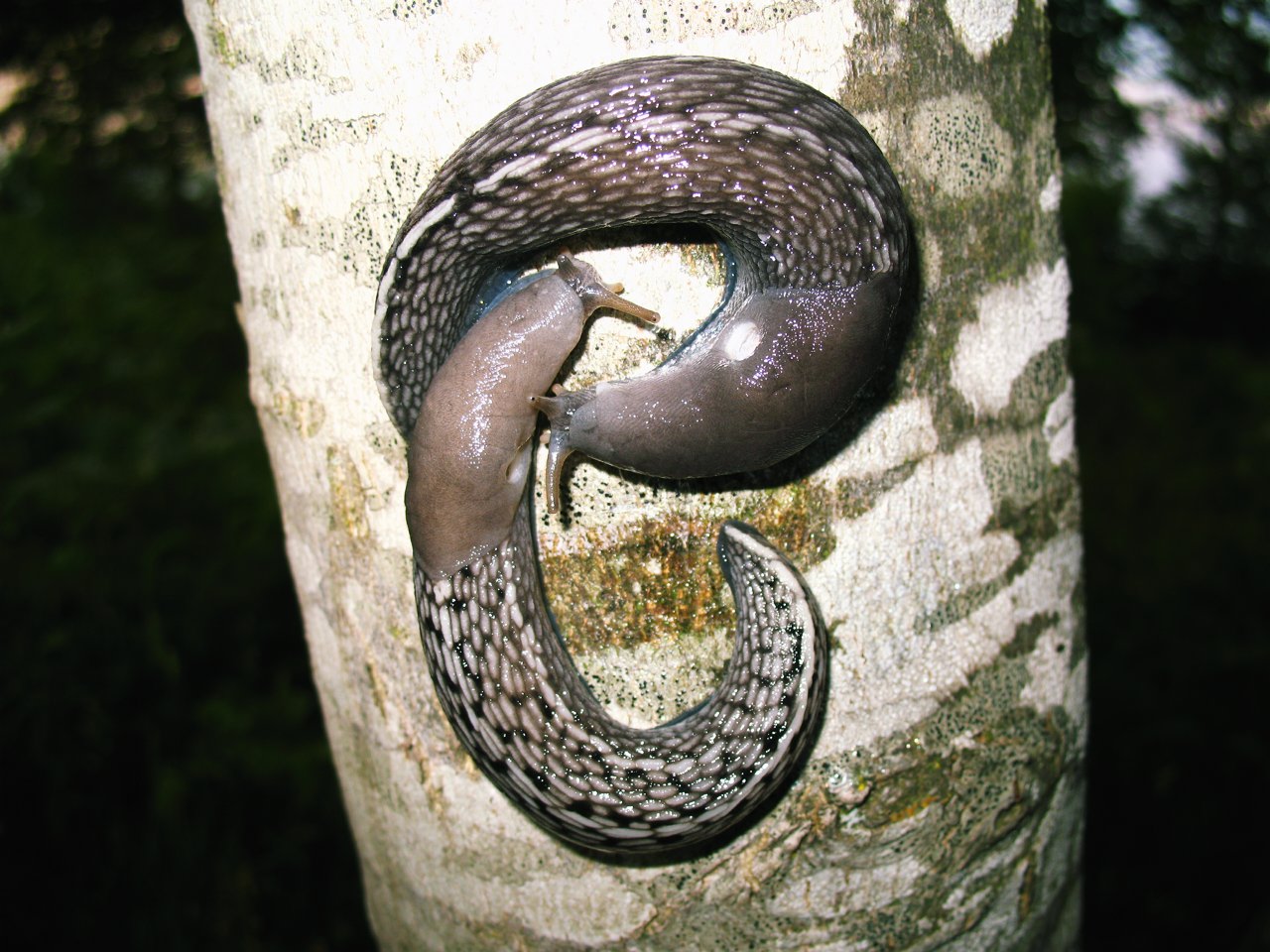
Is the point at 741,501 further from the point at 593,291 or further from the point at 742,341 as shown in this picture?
the point at 593,291

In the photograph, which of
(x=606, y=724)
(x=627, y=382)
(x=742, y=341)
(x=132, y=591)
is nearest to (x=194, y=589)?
(x=132, y=591)

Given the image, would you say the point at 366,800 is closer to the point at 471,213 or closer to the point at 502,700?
the point at 502,700

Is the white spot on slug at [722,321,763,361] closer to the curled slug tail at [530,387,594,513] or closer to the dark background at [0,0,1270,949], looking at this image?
the curled slug tail at [530,387,594,513]

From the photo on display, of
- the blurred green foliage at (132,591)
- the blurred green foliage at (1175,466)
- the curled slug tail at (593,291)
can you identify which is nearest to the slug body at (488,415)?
the curled slug tail at (593,291)

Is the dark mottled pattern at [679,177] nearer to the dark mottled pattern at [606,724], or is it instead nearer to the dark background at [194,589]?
the dark mottled pattern at [606,724]

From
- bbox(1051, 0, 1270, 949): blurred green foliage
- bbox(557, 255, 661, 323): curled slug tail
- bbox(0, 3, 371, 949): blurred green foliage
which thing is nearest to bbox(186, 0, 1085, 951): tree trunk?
bbox(557, 255, 661, 323): curled slug tail

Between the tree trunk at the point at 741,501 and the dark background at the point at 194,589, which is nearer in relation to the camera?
the tree trunk at the point at 741,501
